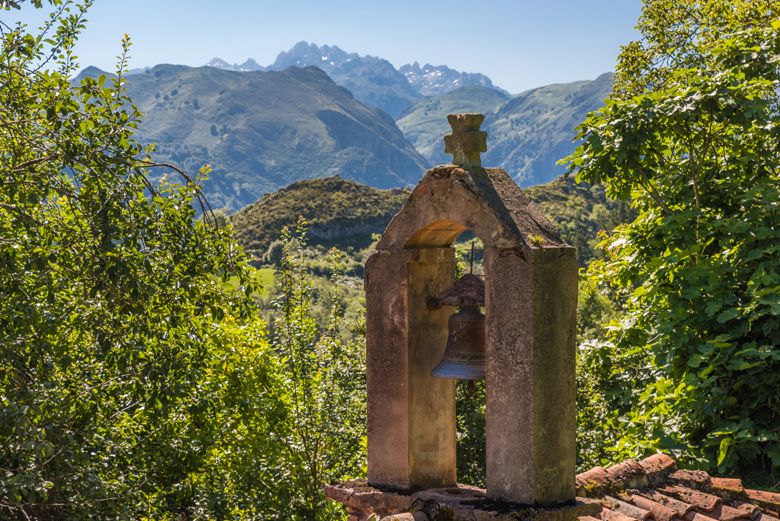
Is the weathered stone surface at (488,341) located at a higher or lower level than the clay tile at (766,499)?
higher

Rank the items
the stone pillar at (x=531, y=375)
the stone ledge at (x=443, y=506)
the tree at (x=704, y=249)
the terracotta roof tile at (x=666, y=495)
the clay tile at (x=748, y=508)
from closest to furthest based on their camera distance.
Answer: the stone ledge at (x=443, y=506) < the stone pillar at (x=531, y=375) < the terracotta roof tile at (x=666, y=495) < the clay tile at (x=748, y=508) < the tree at (x=704, y=249)

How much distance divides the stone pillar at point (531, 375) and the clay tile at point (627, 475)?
105 centimetres

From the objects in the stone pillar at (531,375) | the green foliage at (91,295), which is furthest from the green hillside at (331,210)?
the stone pillar at (531,375)

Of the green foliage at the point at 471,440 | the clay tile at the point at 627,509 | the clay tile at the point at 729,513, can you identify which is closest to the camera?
the clay tile at the point at 627,509

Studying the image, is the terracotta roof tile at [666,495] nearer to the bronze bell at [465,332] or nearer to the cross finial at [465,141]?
the bronze bell at [465,332]

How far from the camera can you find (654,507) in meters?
5.44

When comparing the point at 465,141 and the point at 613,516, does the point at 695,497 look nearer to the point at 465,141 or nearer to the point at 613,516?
the point at 613,516

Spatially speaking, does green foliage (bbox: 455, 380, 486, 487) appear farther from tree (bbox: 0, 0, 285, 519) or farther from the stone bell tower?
the stone bell tower

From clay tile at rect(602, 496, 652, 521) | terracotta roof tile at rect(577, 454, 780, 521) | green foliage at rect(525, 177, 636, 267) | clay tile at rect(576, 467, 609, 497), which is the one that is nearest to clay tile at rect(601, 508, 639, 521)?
terracotta roof tile at rect(577, 454, 780, 521)

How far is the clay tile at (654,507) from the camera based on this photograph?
5.34 metres

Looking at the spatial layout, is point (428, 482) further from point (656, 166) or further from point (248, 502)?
point (248, 502)

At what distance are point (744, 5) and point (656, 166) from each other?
7.43m

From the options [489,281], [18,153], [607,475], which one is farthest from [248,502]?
[489,281]

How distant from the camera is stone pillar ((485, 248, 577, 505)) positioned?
4617mm
